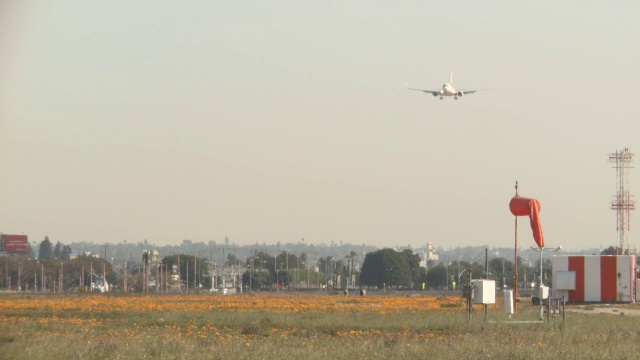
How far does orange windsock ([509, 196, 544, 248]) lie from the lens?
47344mm

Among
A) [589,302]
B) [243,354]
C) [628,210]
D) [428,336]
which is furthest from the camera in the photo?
[628,210]

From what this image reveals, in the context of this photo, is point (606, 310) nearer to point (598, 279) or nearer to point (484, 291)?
point (598, 279)

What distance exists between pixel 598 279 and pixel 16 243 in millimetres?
134077

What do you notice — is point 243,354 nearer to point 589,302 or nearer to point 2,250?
point 589,302

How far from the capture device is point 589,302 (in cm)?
8294

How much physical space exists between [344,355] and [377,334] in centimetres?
1045

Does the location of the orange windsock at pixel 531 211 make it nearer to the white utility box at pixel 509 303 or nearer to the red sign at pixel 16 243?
the white utility box at pixel 509 303

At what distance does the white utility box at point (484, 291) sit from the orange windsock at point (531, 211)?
12.3 feet

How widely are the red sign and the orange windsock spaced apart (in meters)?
156

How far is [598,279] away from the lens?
83.2 meters

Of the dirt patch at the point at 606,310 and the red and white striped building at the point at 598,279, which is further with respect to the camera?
the red and white striped building at the point at 598,279

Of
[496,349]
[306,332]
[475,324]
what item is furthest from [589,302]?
[496,349]

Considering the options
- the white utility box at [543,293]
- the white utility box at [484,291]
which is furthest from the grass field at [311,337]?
the white utility box at [543,293]

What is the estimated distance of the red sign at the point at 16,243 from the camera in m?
191
